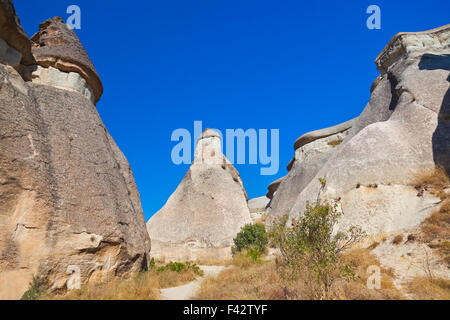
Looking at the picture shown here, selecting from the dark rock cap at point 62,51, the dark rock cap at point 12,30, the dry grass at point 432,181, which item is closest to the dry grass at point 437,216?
the dry grass at point 432,181

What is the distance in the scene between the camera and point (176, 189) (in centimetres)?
1708

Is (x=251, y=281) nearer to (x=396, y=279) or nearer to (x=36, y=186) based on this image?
(x=396, y=279)

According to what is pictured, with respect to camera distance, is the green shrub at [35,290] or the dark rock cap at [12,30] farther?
the dark rock cap at [12,30]

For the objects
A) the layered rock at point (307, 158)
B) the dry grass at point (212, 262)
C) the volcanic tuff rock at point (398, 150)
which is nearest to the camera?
the volcanic tuff rock at point (398, 150)

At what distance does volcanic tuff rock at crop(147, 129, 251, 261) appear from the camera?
1352 centimetres

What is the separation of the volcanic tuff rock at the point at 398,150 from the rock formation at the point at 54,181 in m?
6.48

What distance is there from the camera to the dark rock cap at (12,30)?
5.51 meters

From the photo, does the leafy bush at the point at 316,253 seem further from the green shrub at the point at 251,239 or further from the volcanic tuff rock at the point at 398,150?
the green shrub at the point at 251,239

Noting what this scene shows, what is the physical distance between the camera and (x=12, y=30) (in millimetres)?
5797

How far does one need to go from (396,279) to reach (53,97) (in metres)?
8.24

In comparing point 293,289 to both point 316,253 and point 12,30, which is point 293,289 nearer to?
point 316,253

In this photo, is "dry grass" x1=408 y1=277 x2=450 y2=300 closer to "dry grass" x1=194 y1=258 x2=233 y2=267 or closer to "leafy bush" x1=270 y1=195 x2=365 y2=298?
"leafy bush" x1=270 y1=195 x2=365 y2=298

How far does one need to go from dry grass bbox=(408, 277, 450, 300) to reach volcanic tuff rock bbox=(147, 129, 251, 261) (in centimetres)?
949
